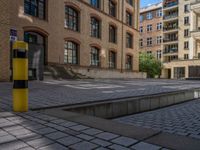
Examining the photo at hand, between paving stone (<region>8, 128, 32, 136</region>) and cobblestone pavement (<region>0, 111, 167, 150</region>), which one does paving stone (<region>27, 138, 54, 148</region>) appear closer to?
cobblestone pavement (<region>0, 111, 167, 150</region>)

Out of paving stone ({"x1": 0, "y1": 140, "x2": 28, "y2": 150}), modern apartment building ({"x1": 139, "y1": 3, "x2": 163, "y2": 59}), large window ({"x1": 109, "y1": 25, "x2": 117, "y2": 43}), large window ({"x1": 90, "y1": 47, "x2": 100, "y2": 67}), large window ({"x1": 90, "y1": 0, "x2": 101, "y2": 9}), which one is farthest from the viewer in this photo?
modern apartment building ({"x1": 139, "y1": 3, "x2": 163, "y2": 59})

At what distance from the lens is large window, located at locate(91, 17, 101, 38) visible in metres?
24.0

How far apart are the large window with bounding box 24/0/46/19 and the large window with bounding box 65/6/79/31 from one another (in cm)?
307

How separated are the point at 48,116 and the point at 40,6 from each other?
15.8m

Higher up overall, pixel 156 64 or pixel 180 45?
pixel 180 45

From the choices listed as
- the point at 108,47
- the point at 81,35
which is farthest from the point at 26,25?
the point at 108,47

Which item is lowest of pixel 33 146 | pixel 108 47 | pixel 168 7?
pixel 33 146

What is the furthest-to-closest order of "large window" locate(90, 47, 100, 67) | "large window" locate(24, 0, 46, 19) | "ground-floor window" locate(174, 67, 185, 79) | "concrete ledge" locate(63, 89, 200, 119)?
1. "ground-floor window" locate(174, 67, 185, 79)
2. "large window" locate(90, 47, 100, 67)
3. "large window" locate(24, 0, 46, 19)
4. "concrete ledge" locate(63, 89, 200, 119)

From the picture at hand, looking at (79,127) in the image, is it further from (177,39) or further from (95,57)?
(177,39)

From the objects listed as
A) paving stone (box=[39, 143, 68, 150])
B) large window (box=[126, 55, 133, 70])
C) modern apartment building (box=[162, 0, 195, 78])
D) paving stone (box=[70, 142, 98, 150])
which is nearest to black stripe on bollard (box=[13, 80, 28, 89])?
paving stone (box=[39, 143, 68, 150])

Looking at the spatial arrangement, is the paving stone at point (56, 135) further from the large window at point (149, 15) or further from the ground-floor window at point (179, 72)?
the large window at point (149, 15)

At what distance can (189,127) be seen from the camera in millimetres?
4250

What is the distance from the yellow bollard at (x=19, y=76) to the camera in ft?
13.3

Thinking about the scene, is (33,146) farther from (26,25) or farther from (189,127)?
(26,25)
